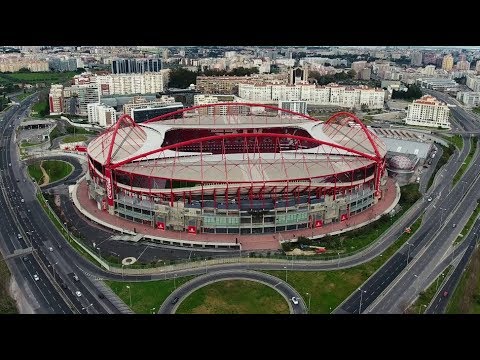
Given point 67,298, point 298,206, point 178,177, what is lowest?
point 67,298

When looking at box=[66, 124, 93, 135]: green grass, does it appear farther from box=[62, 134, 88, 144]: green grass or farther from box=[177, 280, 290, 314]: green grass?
box=[177, 280, 290, 314]: green grass

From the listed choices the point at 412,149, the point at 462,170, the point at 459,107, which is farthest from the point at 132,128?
the point at 459,107

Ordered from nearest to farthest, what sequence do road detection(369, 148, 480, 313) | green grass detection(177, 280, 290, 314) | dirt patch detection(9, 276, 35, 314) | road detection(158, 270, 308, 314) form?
dirt patch detection(9, 276, 35, 314), green grass detection(177, 280, 290, 314), road detection(158, 270, 308, 314), road detection(369, 148, 480, 313)

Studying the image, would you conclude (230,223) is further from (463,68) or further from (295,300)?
(463,68)

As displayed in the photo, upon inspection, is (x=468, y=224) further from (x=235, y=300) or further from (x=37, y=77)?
(x=37, y=77)

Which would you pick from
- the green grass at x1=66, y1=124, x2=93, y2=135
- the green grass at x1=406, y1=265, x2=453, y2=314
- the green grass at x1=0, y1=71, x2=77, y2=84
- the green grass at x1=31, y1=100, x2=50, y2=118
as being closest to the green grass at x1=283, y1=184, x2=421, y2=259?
the green grass at x1=406, y1=265, x2=453, y2=314

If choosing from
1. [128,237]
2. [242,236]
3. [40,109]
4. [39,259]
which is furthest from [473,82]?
[39,259]
